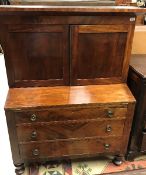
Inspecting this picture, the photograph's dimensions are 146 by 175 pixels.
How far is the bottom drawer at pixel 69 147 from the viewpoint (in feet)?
4.76

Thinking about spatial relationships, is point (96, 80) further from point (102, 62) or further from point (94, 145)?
point (94, 145)

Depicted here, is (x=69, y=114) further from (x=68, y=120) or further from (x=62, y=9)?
(x=62, y=9)

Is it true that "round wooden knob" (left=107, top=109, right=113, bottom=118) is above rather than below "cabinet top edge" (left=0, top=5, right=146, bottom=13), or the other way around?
below

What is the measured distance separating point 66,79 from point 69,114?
0.26 meters

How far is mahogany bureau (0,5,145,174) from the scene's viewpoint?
125 cm

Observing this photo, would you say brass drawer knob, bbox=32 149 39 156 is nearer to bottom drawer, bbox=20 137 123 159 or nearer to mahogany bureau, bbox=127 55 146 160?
bottom drawer, bbox=20 137 123 159

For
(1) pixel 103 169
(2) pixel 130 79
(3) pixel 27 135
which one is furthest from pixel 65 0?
(1) pixel 103 169

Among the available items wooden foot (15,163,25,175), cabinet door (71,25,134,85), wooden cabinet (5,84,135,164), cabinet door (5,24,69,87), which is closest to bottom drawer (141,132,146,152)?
wooden cabinet (5,84,135,164)

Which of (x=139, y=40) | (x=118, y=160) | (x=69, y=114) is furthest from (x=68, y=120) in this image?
(x=139, y=40)

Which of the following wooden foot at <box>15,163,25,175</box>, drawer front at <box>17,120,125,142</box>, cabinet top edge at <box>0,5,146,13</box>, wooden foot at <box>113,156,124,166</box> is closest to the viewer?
cabinet top edge at <box>0,5,146,13</box>

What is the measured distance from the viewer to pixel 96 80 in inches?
58.6

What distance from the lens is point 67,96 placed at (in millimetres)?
1382

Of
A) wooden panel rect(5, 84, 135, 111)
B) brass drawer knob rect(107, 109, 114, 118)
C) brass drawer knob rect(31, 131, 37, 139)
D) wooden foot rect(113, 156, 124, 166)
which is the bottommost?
wooden foot rect(113, 156, 124, 166)

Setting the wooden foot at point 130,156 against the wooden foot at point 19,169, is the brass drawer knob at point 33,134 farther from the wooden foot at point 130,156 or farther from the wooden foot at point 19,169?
the wooden foot at point 130,156
